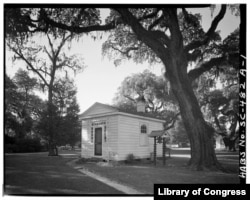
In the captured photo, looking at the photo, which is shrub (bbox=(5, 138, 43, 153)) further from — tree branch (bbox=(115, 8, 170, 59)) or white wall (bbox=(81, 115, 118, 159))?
tree branch (bbox=(115, 8, 170, 59))

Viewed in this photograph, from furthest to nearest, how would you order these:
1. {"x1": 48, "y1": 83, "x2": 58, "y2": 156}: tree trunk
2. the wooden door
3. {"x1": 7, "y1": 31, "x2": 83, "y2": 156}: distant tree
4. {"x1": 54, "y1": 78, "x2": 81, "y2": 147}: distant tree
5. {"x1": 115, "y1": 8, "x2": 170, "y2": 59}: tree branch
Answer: {"x1": 54, "y1": 78, "x2": 81, "y2": 147}: distant tree, the wooden door, {"x1": 48, "y1": 83, "x2": 58, "y2": 156}: tree trunk, {"x1": 115, "y1": 8, "x2": 170, "y2": 59}: tree branch, {"x1": 7, "y1": 31, "x2": 83, "y2": 156}: distant tree

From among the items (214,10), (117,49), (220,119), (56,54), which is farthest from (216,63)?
(220,119)

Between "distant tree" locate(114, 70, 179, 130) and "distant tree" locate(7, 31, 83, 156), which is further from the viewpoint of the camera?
"distant tree" locate(114, 70, 179, 130)

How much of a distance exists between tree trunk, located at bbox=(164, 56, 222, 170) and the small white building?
115 inches

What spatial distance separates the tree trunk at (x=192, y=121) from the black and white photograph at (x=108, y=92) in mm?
37

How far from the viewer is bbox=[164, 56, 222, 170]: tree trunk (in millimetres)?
8062

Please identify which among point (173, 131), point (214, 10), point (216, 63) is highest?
point (214, 10)

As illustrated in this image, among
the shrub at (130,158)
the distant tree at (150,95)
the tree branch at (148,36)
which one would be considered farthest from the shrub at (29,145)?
the distant tree at (150,95)

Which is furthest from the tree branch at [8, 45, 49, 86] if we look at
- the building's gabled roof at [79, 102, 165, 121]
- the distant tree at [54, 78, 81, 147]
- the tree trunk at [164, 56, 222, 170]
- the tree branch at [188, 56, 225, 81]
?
the tree branch at [188, 56, 225, 81]

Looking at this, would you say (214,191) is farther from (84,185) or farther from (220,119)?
(220,119)

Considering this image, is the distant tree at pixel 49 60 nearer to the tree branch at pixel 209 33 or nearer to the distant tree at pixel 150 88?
the tree branch at pixel 209 33

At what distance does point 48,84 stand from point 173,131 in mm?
22173

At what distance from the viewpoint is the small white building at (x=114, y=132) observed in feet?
32.7

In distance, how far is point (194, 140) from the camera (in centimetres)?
820
